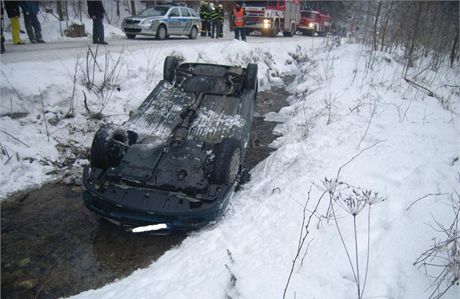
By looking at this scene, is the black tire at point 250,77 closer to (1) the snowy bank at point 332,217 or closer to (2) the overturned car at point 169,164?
(2) the overturned car at point 169,164

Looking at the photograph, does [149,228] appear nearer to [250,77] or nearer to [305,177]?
[305,177]

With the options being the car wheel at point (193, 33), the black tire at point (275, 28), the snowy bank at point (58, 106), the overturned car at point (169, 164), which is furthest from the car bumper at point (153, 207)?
the black tire at point (275, 28)

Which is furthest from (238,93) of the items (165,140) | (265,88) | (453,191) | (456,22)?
(456,22)

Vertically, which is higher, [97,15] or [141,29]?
[97,15]

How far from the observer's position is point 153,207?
11.4 ft

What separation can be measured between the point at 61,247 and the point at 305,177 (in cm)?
282

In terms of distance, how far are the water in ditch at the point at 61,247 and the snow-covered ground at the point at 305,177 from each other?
27 cm

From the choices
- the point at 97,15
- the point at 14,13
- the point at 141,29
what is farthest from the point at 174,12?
the point at 14,13

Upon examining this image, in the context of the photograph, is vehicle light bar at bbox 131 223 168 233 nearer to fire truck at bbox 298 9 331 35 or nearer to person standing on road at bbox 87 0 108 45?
person standing on road at bbox 87 0 108 45

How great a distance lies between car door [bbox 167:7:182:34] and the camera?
13.8 meters

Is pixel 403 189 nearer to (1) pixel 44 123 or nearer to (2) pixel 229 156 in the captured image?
(2) pixel 229 156

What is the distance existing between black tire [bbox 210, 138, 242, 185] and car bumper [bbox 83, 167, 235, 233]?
6.4 inches

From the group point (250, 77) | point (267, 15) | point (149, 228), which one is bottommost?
point (149, 228)

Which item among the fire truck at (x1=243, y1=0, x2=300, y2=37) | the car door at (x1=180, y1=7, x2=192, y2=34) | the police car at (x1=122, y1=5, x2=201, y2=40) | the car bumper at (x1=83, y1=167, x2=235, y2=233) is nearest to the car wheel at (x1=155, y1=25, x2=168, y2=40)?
the police car at (x1=122, y1=5, x2=201, y2=40)
